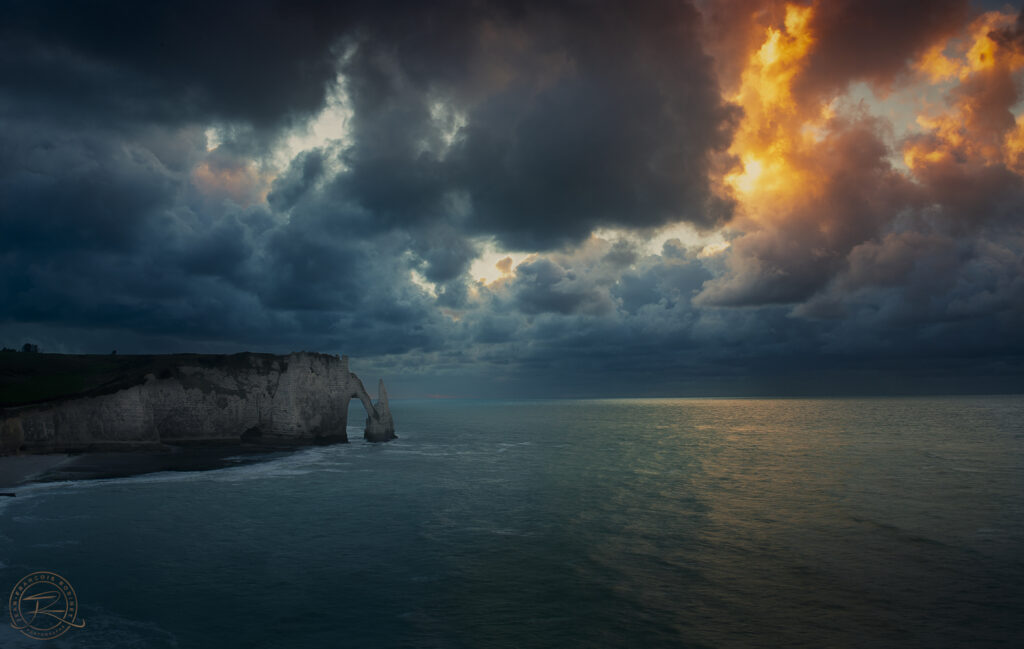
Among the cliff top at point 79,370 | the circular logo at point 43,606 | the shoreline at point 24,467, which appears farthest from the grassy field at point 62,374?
the circular logo at point 43,606

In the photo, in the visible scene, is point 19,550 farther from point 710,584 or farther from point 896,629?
point 896,629

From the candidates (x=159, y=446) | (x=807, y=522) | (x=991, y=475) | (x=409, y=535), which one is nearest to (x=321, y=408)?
(x=159, y=446)

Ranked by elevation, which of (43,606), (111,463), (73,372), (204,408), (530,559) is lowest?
(111,463)

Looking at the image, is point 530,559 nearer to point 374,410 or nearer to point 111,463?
point 111,463

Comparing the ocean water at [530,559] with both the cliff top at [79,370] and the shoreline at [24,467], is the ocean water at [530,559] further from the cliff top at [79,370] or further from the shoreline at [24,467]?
the cliff top at [79,370]

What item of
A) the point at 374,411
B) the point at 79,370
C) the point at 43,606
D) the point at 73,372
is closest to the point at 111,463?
the point at 73,372

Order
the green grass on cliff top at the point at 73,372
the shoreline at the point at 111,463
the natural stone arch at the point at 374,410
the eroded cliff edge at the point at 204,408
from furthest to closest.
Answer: the natural stone arch at the point at 374,410 → the green grass on cliff top at the point at 73,372 → the eroded cliff edge at the point at 204,408 → the shoreline at the point at 111,463
